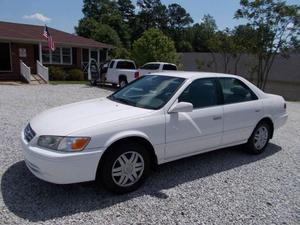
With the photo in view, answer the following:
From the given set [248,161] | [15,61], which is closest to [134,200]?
[248,161]

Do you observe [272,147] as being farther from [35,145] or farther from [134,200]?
[35,145]

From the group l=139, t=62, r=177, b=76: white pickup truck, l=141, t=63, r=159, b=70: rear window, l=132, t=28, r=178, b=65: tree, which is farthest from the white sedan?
l=132, t=28, r=178, b=65: tree

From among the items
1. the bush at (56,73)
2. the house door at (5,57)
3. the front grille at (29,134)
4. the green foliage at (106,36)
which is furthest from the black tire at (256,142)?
the green foliage at (106,36)

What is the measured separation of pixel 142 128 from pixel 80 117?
2.67ft

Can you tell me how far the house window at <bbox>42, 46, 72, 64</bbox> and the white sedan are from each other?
746 inches

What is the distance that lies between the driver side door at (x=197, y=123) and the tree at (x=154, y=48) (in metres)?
16.9

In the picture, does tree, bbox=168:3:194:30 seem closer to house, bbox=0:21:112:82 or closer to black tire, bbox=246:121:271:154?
house, bbox=0:21:112:82

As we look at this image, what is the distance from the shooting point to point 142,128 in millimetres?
3732

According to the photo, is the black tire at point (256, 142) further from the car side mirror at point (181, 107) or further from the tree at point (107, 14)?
the tree at point (107, 14)

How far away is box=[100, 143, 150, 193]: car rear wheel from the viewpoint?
3.54 meters

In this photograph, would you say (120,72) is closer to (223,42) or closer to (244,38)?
(244,38)

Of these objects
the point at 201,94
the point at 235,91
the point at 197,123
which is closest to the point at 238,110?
the point at 235,91

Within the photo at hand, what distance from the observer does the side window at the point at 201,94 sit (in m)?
4.39

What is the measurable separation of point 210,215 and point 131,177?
1.09 m
